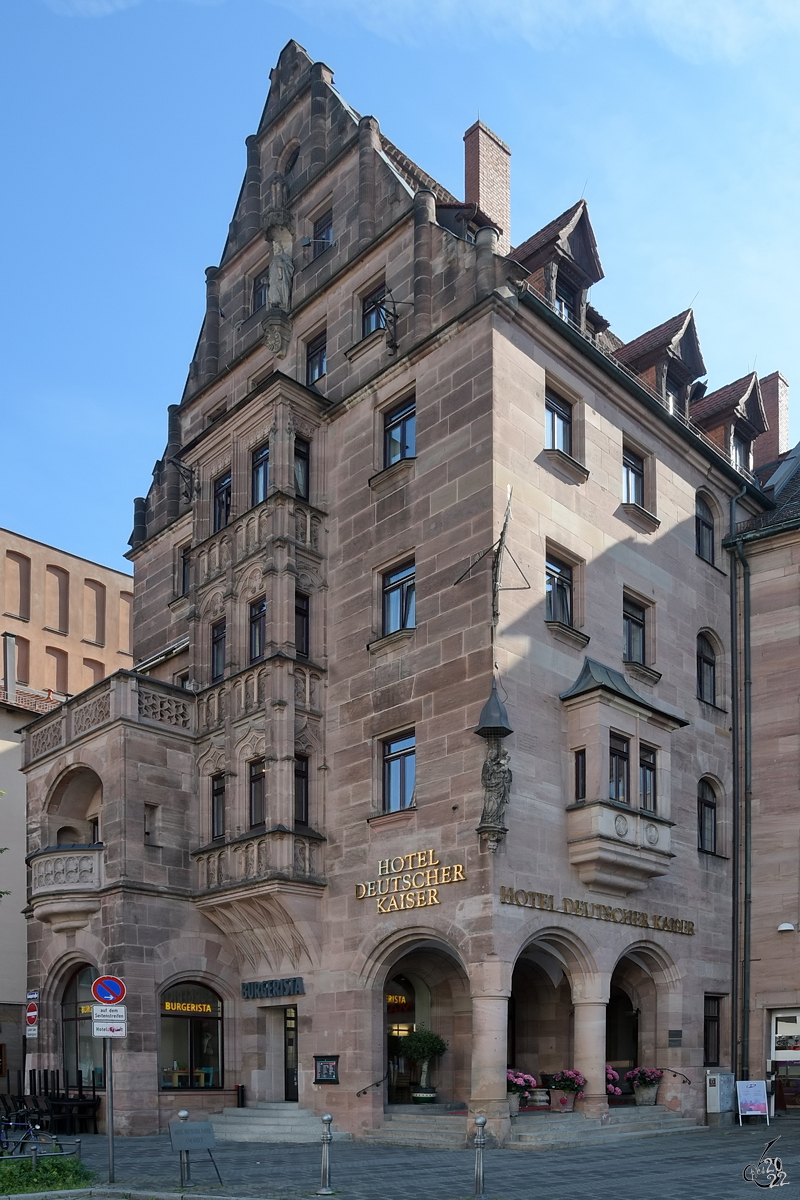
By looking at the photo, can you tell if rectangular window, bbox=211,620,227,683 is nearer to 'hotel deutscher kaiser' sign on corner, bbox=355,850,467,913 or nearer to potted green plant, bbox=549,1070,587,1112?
'hotel deutscher kaiser' sign on corner, bbox=355,850,467,913

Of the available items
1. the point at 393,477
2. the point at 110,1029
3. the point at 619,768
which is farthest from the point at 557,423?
the point at 110,1029

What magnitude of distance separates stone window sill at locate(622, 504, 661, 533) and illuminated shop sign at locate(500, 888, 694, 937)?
9.09 m

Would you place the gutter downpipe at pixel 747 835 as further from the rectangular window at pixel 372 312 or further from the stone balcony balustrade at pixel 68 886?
the stone balcony balustrade at pixel 68 886

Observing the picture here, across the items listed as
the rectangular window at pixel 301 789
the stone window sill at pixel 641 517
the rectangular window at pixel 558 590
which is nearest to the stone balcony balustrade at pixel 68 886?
the rectangular window at pixel 301 789

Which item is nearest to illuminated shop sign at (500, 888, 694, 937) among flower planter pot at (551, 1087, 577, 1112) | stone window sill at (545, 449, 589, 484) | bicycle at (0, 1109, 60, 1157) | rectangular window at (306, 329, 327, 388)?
flower planter pot at (551, 1087, 577, 1112)

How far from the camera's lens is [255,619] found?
100ft

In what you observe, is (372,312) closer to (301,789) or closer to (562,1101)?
(301,789)

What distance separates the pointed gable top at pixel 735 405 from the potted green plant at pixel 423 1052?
61.5 ft

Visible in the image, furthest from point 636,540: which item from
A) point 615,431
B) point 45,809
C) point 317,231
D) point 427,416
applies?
point 45,809

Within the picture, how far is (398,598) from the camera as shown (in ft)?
94.2

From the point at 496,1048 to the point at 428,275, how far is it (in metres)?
16.6

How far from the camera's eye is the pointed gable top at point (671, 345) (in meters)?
33.6

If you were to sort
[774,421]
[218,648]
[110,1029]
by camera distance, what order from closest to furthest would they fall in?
[110,1029] < [218,648] < [774,421]

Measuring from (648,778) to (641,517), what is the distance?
21.2ft
